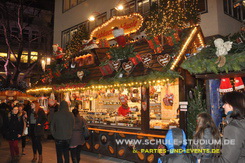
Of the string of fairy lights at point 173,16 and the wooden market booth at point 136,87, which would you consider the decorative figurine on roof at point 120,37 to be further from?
the string of fairy lights at point 173,16

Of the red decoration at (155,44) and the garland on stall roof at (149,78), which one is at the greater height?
the red decoration at (155,44)

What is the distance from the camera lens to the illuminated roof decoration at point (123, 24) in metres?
10.4

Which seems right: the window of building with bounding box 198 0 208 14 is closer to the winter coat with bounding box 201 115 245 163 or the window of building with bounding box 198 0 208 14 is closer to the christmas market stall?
the christmas market stall

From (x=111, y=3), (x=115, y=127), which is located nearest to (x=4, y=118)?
(x=115, y=127)

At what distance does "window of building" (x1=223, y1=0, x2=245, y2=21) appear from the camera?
37.4 feet

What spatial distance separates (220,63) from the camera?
5.29m

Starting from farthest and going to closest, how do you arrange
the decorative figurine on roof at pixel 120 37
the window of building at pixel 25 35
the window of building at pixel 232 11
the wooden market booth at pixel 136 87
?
the window of building at pixel 25 35 < the window of building at pixel 232 11 < the decorative figurine on roof at pixel 120 37 < the wooden market booth at pixel 136 87

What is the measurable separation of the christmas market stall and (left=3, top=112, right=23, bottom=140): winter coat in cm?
638

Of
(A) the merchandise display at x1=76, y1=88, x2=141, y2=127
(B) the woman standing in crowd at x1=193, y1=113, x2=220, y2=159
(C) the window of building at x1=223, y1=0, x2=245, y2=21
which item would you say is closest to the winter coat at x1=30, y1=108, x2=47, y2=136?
(A) the merchandise display at x1=76, y1=88, x2=141, y2=127

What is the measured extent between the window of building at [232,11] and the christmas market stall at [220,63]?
6.65m

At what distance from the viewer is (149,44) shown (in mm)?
7910

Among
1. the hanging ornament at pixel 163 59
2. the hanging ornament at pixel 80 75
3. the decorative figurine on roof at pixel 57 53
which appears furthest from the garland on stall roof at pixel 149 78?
the decorative figurine on roof at pixel 57 53

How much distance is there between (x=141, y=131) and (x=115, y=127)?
140 centimetres

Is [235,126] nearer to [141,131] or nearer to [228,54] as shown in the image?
[228,54]
